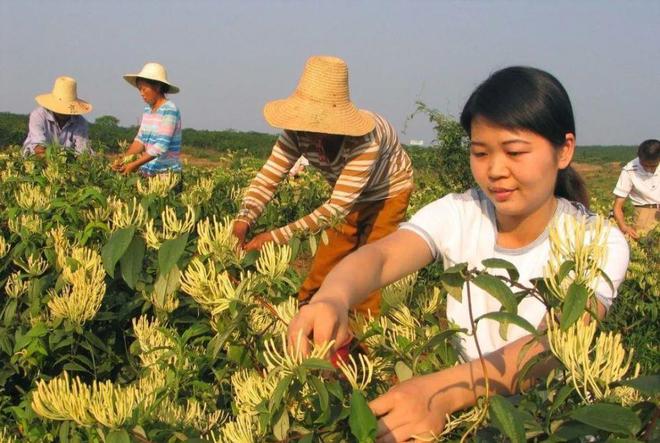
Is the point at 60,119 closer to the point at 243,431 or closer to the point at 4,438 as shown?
the point at 4,438

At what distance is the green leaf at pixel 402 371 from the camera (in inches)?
43.8

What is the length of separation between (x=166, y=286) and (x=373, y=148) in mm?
1871

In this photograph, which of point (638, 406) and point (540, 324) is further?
point (540, 324)

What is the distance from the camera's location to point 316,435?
992mm

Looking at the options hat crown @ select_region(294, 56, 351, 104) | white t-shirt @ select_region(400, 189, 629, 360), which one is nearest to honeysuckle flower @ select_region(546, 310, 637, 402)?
white t-shirt @ select_region(400, 189, 629, 360)

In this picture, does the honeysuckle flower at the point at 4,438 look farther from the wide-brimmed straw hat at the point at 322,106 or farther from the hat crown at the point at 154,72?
the hat crown at the point at 154,72

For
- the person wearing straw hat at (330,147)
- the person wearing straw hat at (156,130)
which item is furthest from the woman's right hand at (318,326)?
the person wearing straw hat at (156,130)

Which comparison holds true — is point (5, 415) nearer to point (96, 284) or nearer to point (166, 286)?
point (96, 284)

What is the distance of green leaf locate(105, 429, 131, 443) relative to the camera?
99 cm

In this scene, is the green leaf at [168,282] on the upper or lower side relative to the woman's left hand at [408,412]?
upper

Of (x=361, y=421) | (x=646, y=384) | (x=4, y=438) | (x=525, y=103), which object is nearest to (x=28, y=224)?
(x=4, y=438)

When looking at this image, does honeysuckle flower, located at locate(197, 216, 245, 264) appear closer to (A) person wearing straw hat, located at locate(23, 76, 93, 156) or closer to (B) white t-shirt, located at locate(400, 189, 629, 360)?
(B) white t-shirt, located at locate(400, 189, 629, 360)

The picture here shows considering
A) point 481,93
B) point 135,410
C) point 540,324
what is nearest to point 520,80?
point 481,93

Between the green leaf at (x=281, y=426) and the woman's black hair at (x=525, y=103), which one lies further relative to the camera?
the woman's black hair at (x=525, y=103)
